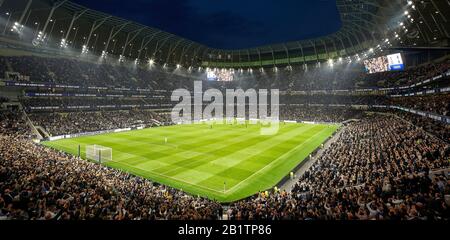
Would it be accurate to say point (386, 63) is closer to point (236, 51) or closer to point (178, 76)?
point (236, 51)

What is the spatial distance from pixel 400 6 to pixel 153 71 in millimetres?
76273

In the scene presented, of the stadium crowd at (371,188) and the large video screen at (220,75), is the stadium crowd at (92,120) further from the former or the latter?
the stadium crowd at (371,188)

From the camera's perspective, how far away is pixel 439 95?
36.8 meters

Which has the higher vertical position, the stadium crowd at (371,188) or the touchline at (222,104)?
the touchline at (222,104)

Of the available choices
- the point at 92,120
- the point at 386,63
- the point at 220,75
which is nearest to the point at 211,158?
the point at 92,120

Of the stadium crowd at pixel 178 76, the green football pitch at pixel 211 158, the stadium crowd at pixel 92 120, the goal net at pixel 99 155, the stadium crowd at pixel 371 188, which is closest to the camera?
the stadium crowd at pixel 371 188

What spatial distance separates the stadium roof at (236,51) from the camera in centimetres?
3886

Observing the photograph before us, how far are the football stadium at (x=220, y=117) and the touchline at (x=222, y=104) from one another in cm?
62

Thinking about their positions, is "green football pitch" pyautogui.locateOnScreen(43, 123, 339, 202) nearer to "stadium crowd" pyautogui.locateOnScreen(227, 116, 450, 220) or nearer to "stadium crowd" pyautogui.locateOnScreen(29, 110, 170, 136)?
"stadium crowd" pyautogui.locateOnScreen(227, 116, 450, 220)

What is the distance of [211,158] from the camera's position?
33.4m

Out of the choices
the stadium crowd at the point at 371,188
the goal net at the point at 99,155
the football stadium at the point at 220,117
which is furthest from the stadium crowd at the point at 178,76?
the goal net at the point at 99,155

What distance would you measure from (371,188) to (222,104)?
90.5 m

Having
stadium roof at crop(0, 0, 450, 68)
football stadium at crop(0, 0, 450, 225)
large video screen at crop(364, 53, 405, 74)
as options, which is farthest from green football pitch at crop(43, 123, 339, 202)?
large video screen at crop(364, 53, 405, 74)
